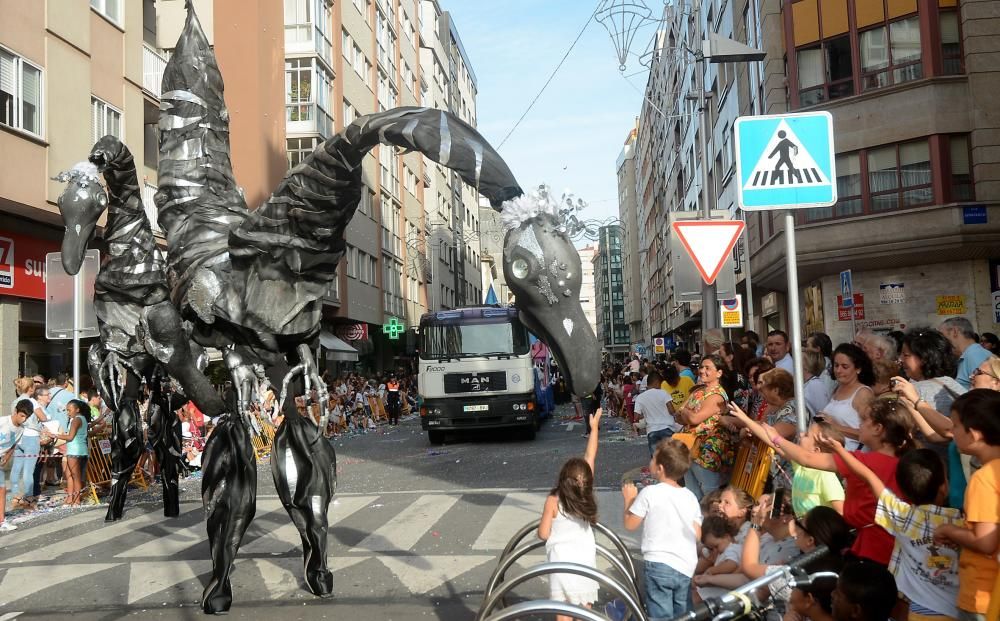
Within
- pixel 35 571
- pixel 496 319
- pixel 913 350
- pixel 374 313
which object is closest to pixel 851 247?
pixel 496 319

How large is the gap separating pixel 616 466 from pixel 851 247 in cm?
1075

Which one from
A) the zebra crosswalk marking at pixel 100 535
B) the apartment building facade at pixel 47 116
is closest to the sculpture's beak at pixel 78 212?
the zebra crosswalk marking at pixel 100 535

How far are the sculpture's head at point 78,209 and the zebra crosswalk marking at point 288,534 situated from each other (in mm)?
2880

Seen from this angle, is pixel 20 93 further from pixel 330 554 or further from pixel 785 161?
pixel 785 161

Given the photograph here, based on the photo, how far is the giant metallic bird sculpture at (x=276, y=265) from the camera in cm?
305

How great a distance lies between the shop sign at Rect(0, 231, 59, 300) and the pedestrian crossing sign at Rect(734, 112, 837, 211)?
544 inches

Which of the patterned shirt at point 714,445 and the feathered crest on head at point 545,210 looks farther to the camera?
the patterned shirt at point 714,445

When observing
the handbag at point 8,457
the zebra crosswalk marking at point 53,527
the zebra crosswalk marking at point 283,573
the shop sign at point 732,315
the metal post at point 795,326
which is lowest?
the zebra crosswalk marking at point 53,527

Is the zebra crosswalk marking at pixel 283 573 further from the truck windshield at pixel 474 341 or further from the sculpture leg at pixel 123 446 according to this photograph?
the truck windshield at pixel 474 341

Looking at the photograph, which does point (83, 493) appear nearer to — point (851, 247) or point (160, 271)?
point (160, 271)

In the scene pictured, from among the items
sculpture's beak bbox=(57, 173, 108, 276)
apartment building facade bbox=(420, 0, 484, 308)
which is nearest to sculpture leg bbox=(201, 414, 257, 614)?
sculpture's beak bbox=(57, 173, 108, 276)

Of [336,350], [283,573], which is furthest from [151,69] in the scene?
[283,573]

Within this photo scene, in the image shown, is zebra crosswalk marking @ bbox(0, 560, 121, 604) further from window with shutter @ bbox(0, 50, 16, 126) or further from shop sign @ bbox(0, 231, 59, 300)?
window with shutter @ bbox(0, 50, 16, 126)

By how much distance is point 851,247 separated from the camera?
66.0 feet
